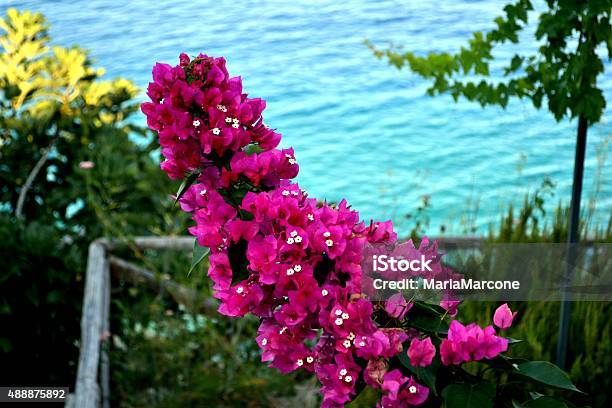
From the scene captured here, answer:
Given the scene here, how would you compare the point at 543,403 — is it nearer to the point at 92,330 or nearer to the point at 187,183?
the point at 187,183

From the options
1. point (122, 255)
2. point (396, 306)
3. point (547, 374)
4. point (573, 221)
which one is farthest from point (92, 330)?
point (547, 374)

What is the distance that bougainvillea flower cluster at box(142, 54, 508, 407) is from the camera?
96cm

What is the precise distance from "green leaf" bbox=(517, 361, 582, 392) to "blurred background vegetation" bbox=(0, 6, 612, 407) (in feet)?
3.88

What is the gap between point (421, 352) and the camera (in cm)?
93

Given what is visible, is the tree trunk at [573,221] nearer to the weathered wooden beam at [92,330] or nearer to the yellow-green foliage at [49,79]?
the weathered wooden beam at [92,330]

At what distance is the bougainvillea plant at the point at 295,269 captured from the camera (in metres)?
0.95

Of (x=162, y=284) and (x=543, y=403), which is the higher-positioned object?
(x=543, y=403)

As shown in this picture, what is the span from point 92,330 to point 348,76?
4.29 m

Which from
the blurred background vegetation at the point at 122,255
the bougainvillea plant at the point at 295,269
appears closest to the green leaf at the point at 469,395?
the bougainvillea plant at the point at 295,269

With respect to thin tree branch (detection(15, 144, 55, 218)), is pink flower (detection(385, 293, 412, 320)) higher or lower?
higher

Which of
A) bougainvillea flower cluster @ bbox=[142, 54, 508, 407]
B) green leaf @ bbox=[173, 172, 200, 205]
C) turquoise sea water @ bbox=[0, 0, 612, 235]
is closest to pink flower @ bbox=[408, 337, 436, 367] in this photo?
bougainvillea flower cluster @ bbox=[142, 54, 508, 407]

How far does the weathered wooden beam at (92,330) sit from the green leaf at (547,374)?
1628mm

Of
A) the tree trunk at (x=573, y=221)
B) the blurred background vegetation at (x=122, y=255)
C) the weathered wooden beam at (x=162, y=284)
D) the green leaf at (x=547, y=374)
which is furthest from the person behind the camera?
the weathered wooden beam at (x=162, y=284)

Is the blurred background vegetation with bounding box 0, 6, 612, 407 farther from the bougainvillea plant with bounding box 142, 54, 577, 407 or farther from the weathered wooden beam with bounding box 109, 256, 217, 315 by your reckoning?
the bougainvillea plant with bounding box 142, 54, 577, 407
